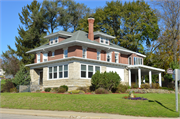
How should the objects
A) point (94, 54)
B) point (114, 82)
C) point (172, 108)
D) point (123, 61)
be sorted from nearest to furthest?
point (172, 108) < point (114, 82) < point (94, 54) < point (123, 61)

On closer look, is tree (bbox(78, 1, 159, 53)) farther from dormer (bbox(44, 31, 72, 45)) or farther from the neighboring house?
dormer (bbox(44, 31, 72, 45))

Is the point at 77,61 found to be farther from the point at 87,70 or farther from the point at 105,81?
the point at 105,81

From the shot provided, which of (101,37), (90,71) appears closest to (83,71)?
(90,71)

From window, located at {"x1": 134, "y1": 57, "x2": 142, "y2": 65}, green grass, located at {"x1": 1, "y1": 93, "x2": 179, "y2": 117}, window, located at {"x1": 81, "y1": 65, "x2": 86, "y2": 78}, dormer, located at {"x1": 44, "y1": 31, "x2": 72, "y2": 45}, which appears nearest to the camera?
green grass, located at {"x1": 1, "y1": 93, "x2": 179, "y2": 117}

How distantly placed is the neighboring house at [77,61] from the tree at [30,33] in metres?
10.5

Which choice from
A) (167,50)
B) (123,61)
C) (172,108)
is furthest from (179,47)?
(172,108)

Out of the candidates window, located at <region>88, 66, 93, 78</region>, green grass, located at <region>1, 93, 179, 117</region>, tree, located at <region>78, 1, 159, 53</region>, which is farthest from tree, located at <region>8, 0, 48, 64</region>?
green grass, located at <region>1, 93, 179, 117</region>

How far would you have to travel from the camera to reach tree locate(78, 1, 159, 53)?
4491cm

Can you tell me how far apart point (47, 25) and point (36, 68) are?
60.9 ft

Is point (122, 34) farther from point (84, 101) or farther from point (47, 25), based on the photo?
point (84, 101)

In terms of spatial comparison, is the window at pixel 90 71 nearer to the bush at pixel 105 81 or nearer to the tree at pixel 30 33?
the bush at pixel 105 81

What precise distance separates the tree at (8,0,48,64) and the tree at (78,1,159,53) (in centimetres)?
1045

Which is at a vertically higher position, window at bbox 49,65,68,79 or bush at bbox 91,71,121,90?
window at bbox 49,65,68,79

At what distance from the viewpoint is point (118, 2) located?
4841cm
